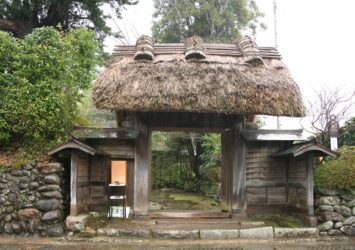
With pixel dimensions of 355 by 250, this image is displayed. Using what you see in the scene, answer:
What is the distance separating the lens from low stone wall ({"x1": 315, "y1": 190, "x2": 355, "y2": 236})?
859cm

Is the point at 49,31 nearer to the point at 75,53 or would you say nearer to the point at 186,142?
the point at 75,53

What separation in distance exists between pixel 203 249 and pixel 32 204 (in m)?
4.13

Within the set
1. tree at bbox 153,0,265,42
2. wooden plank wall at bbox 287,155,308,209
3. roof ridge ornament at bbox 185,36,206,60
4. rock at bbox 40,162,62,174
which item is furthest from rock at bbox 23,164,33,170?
tree at bbox 153,0,265,42

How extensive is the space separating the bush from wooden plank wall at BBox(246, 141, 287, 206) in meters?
1.13

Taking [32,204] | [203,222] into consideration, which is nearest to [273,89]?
[203,222]

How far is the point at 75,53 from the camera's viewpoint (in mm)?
10852

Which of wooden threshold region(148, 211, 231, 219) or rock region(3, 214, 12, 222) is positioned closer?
rock region(3, 214, 12, 222)

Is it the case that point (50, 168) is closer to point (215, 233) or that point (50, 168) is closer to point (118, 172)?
point (118, 172)

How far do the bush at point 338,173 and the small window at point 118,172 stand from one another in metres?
5.41

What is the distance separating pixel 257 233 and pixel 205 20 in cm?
1599

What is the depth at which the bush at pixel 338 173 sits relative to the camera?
857 cm

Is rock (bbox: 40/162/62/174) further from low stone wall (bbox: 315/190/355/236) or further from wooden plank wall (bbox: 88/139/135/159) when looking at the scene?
low stone wall (bbox: 315/190/355/236)

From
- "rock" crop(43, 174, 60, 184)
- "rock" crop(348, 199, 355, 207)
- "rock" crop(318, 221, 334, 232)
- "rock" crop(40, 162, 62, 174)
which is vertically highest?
"rock" crop(40, 162, 62, 174)

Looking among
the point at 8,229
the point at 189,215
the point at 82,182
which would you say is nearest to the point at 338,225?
the point at 189,215
